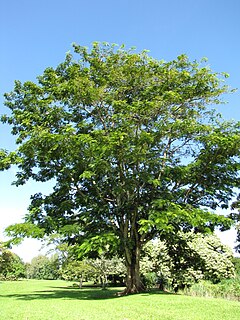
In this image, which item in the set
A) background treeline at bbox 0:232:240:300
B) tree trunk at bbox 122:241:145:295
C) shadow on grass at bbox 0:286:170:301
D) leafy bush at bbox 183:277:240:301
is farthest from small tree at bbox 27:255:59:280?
leafy bush at bbox 183:277:240:301

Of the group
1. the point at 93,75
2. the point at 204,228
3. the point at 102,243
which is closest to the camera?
the point at 102,243

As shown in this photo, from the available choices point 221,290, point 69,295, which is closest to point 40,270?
point 69,295

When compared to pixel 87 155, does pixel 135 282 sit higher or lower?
lower

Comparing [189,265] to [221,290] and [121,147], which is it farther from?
[121,147]

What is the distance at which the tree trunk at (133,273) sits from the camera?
59.0ft

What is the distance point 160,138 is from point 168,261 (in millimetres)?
11253

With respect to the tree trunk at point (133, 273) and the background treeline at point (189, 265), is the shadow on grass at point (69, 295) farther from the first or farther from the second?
the background treeline at point (189, 265)

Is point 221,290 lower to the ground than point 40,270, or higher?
lower

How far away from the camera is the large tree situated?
15.8 metres

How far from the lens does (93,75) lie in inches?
729

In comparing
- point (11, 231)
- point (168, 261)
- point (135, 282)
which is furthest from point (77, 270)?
point (11, 231)

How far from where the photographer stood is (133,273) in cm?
1834

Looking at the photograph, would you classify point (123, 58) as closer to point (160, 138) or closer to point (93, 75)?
point (93, 75)

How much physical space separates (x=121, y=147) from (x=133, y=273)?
7544 mm
